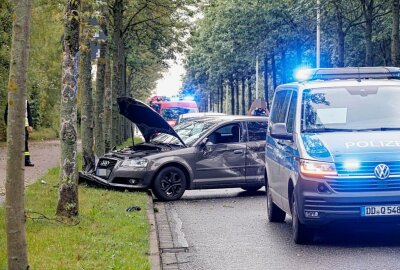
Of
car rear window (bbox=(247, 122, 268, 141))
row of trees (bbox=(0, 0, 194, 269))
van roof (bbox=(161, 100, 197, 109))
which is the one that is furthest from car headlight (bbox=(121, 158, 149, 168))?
van roof (bbox=(161, 100, 197, 109))

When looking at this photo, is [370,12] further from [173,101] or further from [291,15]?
[173,101]

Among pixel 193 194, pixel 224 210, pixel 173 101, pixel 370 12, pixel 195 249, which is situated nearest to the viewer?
pixel 195 249

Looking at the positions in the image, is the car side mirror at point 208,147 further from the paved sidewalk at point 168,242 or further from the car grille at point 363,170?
the car grille at point 363,170

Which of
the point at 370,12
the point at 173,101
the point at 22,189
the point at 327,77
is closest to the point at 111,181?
the point at 327,77

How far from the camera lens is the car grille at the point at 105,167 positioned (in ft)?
50.9

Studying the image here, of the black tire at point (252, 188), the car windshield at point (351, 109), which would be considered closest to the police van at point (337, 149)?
the car windshield at point (351, 109)

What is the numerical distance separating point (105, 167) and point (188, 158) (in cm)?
184

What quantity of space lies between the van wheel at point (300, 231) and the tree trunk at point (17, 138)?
13.1 ft

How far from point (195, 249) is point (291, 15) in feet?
98.1

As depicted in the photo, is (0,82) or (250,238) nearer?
(250,238)

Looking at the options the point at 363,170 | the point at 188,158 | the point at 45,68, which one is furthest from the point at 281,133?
the point at 45,68

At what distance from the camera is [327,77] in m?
10.9

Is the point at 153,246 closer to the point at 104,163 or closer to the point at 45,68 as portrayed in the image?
the point at 104,163

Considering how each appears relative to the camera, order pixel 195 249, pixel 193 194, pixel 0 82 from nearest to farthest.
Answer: pixel 195 249 → pixel 193 194 → pixel 0 82
